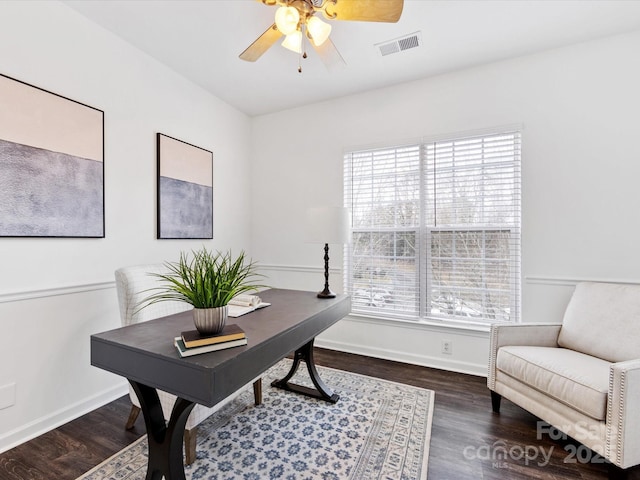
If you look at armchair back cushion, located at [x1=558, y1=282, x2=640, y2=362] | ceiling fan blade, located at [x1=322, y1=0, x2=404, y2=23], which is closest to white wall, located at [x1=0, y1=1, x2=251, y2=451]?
ceiling fan blade, located at [x1=322, y1=0, x2=404, y2=23]

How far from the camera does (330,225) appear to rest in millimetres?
2256

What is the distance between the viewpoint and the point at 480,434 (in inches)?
75.7

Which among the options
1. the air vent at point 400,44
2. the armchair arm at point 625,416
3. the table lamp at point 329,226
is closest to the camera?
the armchair arm at point 625,416

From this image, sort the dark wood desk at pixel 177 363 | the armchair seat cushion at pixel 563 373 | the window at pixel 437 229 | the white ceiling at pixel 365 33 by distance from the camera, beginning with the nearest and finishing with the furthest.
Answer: the dark wood desk at pixel 177 363
the armchair seat cushion at pixel 563 373
the white ceiling at pixel 365 33
the window at pixel 437 229

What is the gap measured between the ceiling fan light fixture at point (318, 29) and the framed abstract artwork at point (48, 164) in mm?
1669

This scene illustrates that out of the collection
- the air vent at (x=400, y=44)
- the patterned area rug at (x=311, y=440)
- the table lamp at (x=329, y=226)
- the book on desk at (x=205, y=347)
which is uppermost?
the air vent at (x=400, y=44)

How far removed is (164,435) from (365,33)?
2.80 metres

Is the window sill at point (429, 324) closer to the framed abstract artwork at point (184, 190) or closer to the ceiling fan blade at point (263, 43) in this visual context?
the framed abstract artwork at point (184, 190)

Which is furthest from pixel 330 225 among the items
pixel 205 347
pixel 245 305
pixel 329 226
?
pixel 205 347

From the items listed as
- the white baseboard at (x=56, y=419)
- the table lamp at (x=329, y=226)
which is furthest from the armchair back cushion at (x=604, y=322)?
the white baseboard at (x=56, y=419)

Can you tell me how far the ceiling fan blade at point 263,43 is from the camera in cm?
179

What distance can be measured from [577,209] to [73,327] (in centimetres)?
386

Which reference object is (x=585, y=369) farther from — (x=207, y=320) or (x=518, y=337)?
(x=207, y=320)

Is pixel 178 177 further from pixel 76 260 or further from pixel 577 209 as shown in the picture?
pixel 577 209
